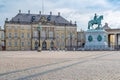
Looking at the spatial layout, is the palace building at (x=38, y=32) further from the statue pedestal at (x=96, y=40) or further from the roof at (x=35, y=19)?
the statue pedestal at (x=96, y=40)

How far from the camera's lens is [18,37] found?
255 ft

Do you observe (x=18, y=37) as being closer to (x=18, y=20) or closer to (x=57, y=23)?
(x=18, y=20)

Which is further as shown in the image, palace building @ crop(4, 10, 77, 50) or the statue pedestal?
palace building @ crop(4, 10, 77, 50)

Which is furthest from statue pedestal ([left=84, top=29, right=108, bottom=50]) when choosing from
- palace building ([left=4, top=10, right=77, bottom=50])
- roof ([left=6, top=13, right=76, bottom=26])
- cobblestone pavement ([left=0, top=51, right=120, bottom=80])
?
cobblestone pavement ([left=0, top=51, right=120, bottom=80])

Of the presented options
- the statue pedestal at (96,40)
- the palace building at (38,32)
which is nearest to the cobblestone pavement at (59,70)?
the statue pedestal at (96,40)

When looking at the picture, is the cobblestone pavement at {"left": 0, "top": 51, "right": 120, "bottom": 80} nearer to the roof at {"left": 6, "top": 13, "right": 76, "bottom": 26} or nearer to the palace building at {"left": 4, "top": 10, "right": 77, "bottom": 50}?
the palace building at {"left": 4, "top": 10, "right": 77, "bottom": 50}

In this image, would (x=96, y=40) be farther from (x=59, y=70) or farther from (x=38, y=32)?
(x=59, y=70)

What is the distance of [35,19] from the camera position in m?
79.8

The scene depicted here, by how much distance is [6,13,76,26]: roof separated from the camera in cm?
7788

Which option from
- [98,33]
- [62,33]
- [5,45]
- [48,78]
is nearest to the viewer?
[48,78]

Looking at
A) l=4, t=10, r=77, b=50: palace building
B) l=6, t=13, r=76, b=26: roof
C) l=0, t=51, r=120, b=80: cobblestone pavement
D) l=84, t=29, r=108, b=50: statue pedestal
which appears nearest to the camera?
l=0, t=51, r=120, b=80: cobblestone pavement

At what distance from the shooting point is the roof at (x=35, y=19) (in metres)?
77.9

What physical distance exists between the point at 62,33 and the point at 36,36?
814cm

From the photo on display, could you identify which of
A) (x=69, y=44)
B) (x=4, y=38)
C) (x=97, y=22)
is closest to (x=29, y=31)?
(x=4, y=38)
